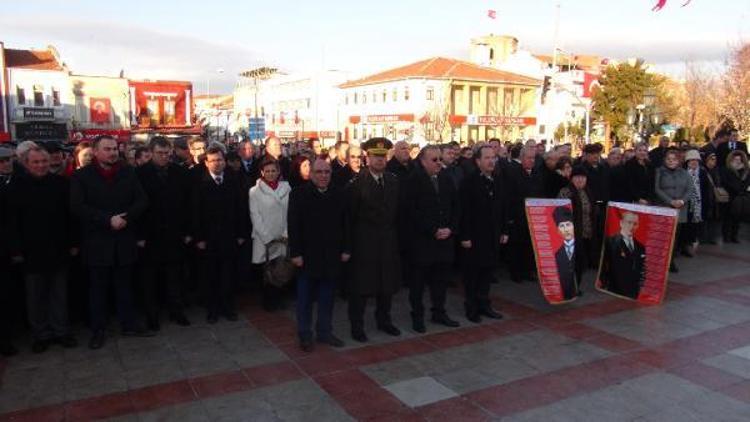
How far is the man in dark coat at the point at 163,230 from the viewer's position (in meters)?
5.66

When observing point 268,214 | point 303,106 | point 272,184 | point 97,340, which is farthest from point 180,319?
point 303,106

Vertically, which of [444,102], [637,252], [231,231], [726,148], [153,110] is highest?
[444,102]

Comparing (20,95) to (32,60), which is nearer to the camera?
(20,95)

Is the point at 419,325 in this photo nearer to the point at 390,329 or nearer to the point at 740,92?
the point at 390,329

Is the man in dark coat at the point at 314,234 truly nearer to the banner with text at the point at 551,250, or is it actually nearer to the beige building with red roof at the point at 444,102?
the banner with text at the point at 551,250

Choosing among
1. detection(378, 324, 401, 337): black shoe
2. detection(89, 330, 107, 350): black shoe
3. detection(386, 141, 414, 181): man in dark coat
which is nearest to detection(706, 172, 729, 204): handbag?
detection(386, 141, 414, 181): man in dark coat

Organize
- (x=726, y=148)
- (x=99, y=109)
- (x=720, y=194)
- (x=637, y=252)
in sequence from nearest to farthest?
(x=637, y=252)
(x=720, y=194)
(x=726, y=148)
(x=99, y=109)

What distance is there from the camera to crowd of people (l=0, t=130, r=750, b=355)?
5109 mm

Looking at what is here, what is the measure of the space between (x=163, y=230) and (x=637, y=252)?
523 centimetres

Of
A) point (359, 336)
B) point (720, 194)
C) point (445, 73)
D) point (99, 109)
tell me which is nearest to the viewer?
point (359, 336)

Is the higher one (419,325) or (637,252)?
(637,252)

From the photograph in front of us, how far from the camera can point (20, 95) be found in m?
43.0

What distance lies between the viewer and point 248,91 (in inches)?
3317

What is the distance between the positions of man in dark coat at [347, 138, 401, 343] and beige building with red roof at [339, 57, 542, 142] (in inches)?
1791
